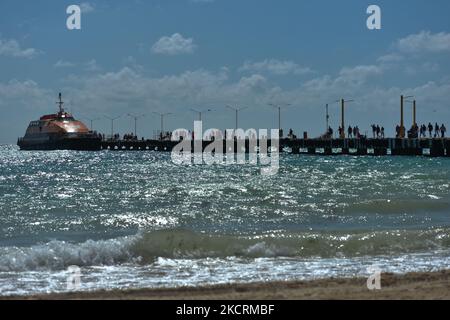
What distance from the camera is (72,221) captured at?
17750 mm

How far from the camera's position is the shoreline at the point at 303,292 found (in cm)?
821

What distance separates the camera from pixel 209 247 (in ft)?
42.4

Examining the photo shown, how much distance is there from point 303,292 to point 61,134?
125m

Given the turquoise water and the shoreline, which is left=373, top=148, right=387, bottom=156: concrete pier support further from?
the shoreline

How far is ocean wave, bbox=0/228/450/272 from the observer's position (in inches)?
458

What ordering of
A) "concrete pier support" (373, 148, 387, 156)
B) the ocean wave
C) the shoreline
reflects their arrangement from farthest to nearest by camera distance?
"concrete pier support" (373, 148, 387, 156), the ocean wave, the shoreline

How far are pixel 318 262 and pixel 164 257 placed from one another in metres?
2.51

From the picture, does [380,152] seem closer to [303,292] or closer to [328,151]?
[328,151]

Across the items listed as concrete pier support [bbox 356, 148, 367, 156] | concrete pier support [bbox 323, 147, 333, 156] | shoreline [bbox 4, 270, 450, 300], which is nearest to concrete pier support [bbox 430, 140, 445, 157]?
concrete pier support [bbox 356, 148, 367, 156]

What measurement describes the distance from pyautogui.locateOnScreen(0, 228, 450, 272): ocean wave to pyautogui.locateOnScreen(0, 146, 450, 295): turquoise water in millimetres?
17

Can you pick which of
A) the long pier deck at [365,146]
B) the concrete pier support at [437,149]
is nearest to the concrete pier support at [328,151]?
the long pier deck at [365,146]
